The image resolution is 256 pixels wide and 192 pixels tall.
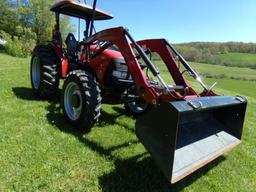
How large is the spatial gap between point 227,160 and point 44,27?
32.3 meters

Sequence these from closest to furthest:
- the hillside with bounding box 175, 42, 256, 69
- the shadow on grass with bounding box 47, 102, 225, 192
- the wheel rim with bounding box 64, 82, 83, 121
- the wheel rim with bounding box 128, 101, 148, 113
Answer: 1. the shadow on grass with bounding box 47, 102, 225, 192
2. the wheel rim with bounding box 64, 82, 83, 121
3. the wheel rim with bounding box 128, 101, 148, 113
4. the hillside with bounding box 175, 42, 256, 69

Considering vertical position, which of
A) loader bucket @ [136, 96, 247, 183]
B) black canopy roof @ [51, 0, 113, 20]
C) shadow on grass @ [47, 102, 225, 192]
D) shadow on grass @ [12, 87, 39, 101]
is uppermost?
black canopy roof @ [51, 0, 113, 20]

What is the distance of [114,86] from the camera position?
18.8ft

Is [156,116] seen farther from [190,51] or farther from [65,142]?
[190,51]

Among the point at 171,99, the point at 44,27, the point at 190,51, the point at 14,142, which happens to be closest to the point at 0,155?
the point at 14,142

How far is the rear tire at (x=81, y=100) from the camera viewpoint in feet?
15.5

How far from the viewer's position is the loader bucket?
3.26 m

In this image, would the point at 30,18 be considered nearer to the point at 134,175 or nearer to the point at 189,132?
the point at 189,132

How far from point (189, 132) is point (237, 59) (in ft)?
212

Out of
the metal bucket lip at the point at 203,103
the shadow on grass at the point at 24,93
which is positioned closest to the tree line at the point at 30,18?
the shadow on grass at the point at 24,93

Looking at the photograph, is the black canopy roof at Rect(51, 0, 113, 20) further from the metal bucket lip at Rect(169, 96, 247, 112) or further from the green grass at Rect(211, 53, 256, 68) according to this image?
the green grass at Rect(211, 53, 256, 68)

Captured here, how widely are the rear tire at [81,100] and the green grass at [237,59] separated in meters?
58.2

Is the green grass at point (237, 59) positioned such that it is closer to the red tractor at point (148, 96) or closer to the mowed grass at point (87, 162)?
the red tractor at point (148, 96)

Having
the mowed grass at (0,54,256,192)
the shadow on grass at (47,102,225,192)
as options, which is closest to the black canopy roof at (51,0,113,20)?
the mowed grass at (0,54,256,192)
